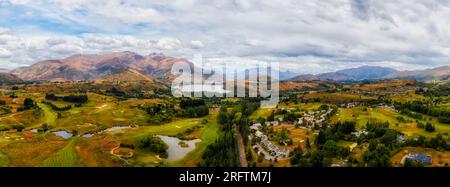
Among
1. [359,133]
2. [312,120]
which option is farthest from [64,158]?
[312,120]

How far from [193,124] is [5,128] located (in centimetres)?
8099

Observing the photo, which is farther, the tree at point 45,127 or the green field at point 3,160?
the tree at point 45,127

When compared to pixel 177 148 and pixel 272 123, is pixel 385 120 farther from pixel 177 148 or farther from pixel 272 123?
pixel 177 148

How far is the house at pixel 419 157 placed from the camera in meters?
102

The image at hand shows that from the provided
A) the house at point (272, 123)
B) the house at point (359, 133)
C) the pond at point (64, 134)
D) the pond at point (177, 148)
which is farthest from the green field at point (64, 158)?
the house at point (359, 133)

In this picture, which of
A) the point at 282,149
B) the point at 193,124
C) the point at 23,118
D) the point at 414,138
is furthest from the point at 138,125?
the point at 414,138

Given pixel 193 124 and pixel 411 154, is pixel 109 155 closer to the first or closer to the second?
pixel 193 124

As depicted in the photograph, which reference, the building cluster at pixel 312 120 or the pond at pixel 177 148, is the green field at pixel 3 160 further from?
the building cluster at pixel 312 120

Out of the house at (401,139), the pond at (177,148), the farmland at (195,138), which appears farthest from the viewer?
the house at (401,139)

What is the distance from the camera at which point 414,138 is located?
127750 millimetres

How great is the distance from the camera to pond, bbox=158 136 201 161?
118 m

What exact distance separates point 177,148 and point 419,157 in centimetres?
7694

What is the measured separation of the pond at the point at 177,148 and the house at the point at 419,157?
67.4m
